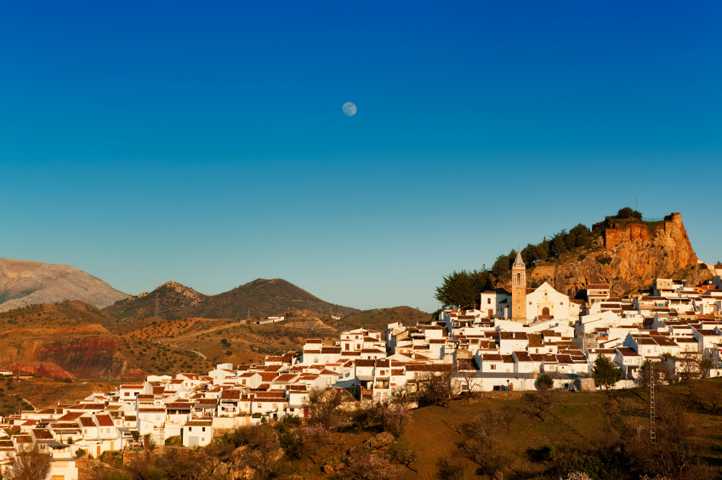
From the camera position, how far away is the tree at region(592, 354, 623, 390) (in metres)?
42.8

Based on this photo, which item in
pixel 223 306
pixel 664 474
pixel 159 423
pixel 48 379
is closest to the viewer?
pixel 664 474

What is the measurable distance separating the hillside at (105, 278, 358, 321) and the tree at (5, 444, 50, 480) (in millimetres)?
114275

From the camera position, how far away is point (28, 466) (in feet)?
119

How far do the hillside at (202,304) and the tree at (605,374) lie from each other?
122 metres

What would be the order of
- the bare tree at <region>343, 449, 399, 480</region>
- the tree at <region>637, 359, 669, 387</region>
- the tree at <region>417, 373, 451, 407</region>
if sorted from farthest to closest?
the tree at <region>637, 359, 669, 387</region>, the tree at <region>417, 373, 451, 407</region>, the bare tree at <region>343, 449, 399, 480</region>

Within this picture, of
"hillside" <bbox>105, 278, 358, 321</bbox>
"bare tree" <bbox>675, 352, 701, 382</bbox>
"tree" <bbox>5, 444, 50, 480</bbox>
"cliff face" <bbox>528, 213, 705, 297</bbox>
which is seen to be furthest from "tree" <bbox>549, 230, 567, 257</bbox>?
"hillside" <bbox>105, 278, 358, 321</bbox>

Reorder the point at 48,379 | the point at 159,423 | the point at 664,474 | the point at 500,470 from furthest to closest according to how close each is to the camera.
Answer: the point at 48,379 → the point at 159,423 → the point at 500,470 → the point at 664,474

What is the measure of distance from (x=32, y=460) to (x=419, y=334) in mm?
33085

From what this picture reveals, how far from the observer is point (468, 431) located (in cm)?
3778

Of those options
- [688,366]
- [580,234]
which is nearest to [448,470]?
[688,366]

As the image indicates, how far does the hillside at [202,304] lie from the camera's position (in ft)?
516

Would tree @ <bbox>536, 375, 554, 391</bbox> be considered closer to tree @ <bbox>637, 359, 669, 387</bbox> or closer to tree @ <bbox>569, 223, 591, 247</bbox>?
tree @ <bbox>637, 359, 669, 387</bbox>

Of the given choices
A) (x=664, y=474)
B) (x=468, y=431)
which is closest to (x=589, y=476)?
(x=664, y=474)

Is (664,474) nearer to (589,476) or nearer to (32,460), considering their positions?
(589,476)
